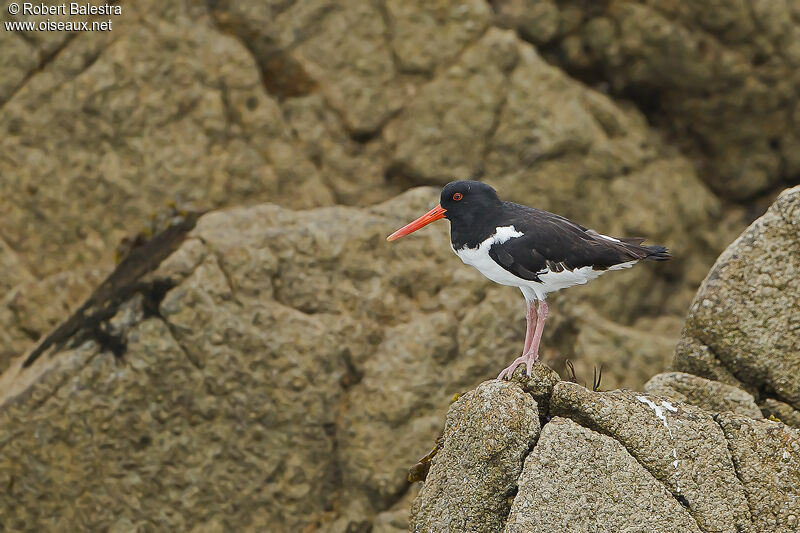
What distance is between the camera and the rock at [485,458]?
21.3 ft

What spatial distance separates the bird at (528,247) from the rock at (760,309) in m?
0.83

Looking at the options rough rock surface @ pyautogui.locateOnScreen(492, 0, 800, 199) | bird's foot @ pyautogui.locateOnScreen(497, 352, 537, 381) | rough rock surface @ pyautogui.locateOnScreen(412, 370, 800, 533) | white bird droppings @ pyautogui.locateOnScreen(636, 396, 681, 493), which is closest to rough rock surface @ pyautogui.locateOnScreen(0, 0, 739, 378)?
rough rock surface @ pyautogui.locateOnScreen(492, 0, 800, 199)

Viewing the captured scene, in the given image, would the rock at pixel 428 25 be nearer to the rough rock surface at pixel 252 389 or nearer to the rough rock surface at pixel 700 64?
the rough rock surface at pixel 700 64

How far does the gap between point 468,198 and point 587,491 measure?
8.65 ft

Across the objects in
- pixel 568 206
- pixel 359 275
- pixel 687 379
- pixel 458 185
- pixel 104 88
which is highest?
pixel 104 88

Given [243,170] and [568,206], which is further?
[568,206]

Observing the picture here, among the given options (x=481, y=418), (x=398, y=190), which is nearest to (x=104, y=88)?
(x=398, y=190)

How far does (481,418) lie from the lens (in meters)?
6.61

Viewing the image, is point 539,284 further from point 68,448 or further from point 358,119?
point 358,119

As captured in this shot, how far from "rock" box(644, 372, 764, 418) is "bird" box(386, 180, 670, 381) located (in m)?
1.11

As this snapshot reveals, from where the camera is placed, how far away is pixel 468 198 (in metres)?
7.63

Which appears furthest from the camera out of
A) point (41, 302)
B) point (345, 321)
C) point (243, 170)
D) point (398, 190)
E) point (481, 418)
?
point (398, 190)

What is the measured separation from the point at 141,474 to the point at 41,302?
3.65 metres

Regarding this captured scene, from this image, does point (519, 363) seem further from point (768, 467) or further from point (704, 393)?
point (768, 467)
